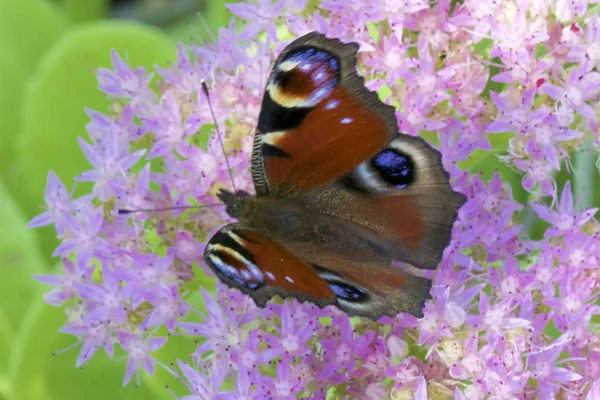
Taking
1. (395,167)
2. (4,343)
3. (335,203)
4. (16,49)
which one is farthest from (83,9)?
(395,167)

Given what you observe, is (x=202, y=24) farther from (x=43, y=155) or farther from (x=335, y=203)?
(x=335, y=203)

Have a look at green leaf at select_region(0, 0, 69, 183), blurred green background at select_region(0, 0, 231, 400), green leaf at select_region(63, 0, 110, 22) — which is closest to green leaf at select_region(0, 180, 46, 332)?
blurred green background at select_region(0, 0, 231, 400)

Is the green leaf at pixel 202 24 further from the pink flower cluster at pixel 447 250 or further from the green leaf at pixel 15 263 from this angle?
the green leaf at pixel 15 263

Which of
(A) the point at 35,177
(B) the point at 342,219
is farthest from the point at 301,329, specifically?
(A) the point at 35,177

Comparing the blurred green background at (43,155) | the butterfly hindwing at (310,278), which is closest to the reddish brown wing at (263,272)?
the butterfly hindwing at (310,278)

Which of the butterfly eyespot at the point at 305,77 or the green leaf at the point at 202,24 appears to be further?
the green leaf at the point at 202,24

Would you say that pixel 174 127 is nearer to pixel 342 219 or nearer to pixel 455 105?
pixel 342 219
